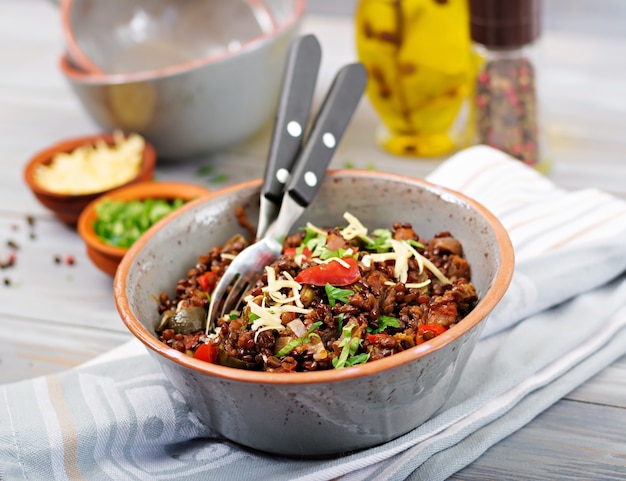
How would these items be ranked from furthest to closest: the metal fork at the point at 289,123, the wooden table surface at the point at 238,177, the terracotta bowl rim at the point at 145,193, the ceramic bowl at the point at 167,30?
the ceramic bowl at the point at 167,30
the terracotta bowl rim at the point at 145,193
the metal fork at the point at 289,123
the wooden table surface at the point at 238,177

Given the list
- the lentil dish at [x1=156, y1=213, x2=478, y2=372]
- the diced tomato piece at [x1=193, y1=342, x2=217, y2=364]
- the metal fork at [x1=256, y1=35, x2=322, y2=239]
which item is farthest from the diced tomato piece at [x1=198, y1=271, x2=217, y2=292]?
the diced tomato piece at [x1=193, y1=342, x2=217, y2=364]

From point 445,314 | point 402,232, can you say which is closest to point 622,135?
point 402,232

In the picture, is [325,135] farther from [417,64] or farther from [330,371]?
[417,64]

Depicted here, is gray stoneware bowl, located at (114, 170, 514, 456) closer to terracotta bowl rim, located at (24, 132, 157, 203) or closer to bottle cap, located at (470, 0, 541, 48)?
terracotta bowl rim, located at (24, 132, 157, 203)

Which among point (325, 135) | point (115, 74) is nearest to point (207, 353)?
point (325, 135)

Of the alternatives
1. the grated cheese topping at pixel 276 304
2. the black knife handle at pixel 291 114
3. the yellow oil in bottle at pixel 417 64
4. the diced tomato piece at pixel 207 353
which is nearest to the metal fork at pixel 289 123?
the black knife handle at pixel 291 114

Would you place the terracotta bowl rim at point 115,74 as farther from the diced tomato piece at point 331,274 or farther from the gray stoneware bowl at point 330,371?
the diced tomato piece at point 331,274
